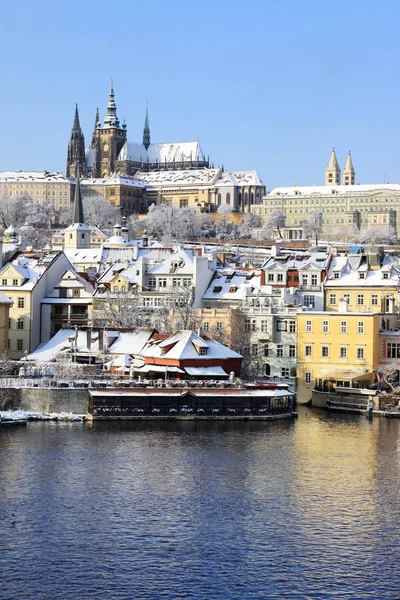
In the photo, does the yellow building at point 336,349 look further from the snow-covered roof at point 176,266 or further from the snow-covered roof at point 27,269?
the snow-covered roof at point 27,269

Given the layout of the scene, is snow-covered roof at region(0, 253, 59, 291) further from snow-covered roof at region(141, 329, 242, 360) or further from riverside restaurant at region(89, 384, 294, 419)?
riverside restaurant at region(89, 384, 294, 419)

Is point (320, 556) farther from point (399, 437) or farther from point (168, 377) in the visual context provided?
point (168, 377)

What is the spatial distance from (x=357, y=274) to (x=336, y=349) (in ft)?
23.5

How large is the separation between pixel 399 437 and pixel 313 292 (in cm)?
2000

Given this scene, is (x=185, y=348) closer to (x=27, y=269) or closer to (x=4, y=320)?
(x=4, y=320)

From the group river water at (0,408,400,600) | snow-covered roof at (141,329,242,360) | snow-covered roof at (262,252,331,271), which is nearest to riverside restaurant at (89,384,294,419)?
river water at (0,408,400,600)

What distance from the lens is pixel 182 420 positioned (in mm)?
55406

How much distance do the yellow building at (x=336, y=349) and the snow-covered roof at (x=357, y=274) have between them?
446cm

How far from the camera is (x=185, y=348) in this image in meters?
59.8

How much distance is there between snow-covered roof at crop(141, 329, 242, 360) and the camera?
5972 cm

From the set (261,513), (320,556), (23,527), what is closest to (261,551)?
(320,556)

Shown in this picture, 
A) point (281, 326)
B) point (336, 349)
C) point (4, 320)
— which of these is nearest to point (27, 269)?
point (4, 320)

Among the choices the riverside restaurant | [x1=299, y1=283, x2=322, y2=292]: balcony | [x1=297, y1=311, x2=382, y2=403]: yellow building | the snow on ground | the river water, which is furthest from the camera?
[x1=299, y1=283, x2=322, y2=292]: balcony

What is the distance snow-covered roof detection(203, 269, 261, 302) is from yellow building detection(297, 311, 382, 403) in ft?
22.2
